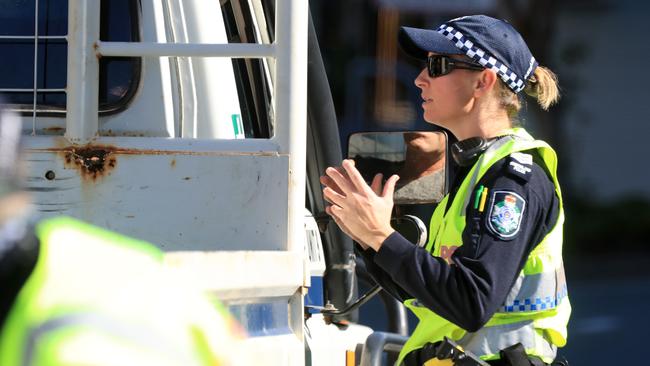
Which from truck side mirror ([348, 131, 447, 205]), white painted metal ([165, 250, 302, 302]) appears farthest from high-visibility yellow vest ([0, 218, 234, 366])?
truck side mirror ([348, 131, 447, 205])

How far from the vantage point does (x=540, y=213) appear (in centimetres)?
277

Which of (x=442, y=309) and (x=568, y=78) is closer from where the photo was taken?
(x=442, y=309)

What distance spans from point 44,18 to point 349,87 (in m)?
14.8

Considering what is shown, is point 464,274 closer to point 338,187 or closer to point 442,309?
point 442,309

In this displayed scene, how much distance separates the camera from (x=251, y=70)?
3799mm

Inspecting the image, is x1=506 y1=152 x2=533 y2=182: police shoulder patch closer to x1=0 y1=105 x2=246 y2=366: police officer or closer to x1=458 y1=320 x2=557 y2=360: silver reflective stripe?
x1=458 y1=320 x2=557 y2=360: silver reflective stripe

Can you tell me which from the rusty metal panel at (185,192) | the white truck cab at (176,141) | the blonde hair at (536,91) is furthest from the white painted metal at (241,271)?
the blonde hair at (536,91)

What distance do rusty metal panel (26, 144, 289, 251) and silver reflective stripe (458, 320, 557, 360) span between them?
0.67 metres

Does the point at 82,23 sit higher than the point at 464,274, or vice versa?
the point at 82,23

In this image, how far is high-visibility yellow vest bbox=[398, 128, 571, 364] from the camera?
2787 millimetres

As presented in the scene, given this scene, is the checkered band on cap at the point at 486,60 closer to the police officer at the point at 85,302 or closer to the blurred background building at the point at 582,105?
the police officer at the point at 85,302

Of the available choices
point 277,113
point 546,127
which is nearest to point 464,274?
point 277,113

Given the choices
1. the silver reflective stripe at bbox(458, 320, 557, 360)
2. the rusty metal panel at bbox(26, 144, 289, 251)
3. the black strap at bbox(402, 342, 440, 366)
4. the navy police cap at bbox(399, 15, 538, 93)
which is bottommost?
the black strap at bbox(402, 342, 440, 366)

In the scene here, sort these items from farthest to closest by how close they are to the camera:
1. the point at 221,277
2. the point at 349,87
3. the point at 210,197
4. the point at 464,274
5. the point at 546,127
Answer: the point at 546,127 < the point at 349,87 < the point at 464,274 < the point at 210,197 < the point at 221,277
